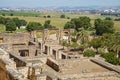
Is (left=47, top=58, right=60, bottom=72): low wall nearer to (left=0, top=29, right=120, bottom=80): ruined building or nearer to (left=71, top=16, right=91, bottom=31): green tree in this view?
(left=0, top=29, right=120, bottom=80): ruined building

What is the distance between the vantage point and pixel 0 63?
13.4 metres

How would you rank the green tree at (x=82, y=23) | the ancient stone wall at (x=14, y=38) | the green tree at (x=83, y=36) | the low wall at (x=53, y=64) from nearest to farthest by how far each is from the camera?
the low wall at (x=53, y=64)
the ancient stone wall at (x=14, y=38)
the green tree at (x=83, y=36)
the green tree at (x=82, y=23)

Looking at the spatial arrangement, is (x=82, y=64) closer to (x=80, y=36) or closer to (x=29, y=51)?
(x=29, y=51)

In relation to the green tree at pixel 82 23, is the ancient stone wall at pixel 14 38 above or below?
above

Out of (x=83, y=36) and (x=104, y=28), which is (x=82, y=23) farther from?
(x=83, y=36)

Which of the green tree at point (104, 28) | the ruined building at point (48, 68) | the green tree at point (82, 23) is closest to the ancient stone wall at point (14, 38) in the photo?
the ruined building at point (48, 68)

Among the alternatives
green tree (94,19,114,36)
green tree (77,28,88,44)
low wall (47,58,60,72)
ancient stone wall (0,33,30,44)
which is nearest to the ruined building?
low wall (47,58,60,72)

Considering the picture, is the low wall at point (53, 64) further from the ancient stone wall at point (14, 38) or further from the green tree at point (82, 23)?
the green tree at point (82, 23)

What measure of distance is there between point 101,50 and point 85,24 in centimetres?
3459

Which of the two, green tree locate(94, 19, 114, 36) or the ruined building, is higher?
the ruined building

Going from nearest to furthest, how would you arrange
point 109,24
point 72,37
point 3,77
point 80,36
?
point 3,77 < point 80,36 < point 72,37 < point 109,24

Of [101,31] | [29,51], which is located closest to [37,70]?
[29,51]

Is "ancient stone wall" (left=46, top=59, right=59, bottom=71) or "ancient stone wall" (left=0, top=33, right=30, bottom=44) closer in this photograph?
"ancient stone wall" (left=46, top=59, right=59, bottom=71)

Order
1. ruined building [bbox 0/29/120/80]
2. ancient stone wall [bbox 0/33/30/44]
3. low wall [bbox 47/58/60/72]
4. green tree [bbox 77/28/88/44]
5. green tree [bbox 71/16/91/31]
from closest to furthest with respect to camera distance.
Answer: ruined building [bbox 0/29/120/80] < low wall [bbox 47/58/60/72] < ancient stone wall [bbox 0/33/30/44] < green tree [bbox 77/28/88/44] < green tree [bbox 71/16/91/31]
